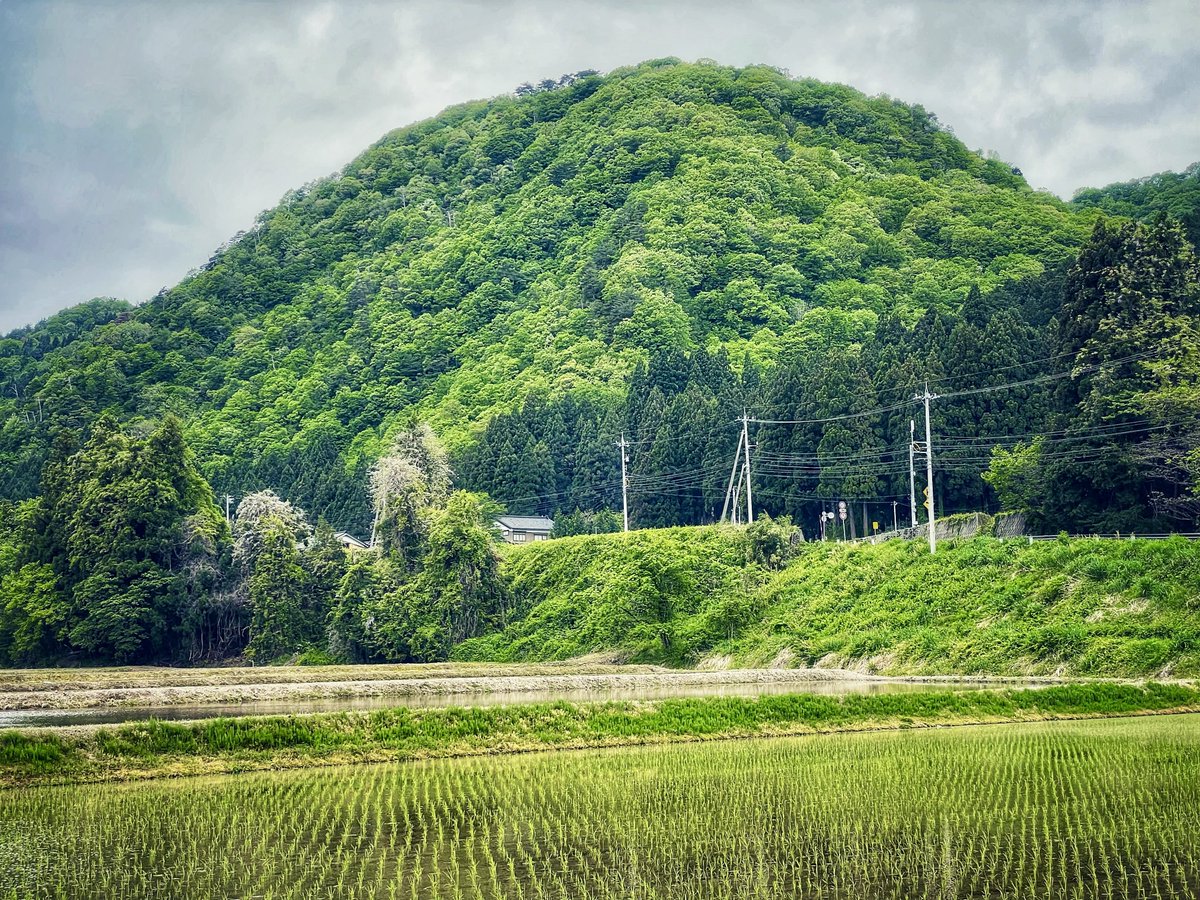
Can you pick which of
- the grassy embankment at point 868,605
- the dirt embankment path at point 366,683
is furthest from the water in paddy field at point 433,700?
the grassy embankment at point 868,605

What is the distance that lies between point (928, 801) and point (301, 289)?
15533 cm

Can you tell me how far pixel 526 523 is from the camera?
88500 mm

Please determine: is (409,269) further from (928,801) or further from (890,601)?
(928,801)

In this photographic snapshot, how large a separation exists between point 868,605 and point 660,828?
1342 inches

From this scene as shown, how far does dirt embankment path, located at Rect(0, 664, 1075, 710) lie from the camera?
37094 mm

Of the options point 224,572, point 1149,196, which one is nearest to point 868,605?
point 224,572

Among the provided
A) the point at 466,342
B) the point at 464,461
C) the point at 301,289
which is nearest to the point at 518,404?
the point at 464,461

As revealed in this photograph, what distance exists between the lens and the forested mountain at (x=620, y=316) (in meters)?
70.8

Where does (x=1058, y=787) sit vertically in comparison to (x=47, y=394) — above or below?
below

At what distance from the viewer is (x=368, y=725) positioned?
26703mm

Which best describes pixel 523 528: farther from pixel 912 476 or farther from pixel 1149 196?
pixel 1149 196

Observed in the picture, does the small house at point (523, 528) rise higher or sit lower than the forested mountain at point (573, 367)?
lower

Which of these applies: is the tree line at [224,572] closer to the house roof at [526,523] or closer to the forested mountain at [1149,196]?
the house roof at [526,523]

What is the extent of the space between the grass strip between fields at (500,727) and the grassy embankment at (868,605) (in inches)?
251
